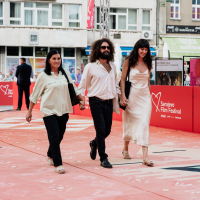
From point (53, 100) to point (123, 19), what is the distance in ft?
95.6

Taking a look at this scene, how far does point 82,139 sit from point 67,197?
174 inches

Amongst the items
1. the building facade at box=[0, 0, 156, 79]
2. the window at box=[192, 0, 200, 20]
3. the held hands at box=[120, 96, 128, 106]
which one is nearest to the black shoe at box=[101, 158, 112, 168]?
the held hands at box=[120, 96, 128, 106]

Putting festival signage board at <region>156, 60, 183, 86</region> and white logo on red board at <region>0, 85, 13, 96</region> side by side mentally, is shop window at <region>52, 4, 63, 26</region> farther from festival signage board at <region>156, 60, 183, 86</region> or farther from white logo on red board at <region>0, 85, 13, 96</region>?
festival signage board at <region>156, 60, 183, 86</region>

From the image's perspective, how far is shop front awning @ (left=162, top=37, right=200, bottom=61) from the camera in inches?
1302

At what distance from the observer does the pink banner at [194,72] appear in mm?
10523

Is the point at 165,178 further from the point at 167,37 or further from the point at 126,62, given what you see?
the point at 167,37

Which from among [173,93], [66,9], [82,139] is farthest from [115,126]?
[66,9]

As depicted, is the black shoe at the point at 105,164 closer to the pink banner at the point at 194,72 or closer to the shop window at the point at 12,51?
the pink banner at the point at 194,72

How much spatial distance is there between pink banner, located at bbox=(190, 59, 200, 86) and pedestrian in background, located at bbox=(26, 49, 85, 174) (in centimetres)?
562

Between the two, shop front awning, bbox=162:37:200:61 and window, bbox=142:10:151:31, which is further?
window, bbox=142:10:151:31

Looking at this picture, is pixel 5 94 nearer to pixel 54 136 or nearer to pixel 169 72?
pixel 169 72

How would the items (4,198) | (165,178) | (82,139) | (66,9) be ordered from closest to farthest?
(4,198) → (165,178) → (82,139) → (66,9)

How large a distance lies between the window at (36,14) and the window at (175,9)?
29.1 ft

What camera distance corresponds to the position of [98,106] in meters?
5.73
